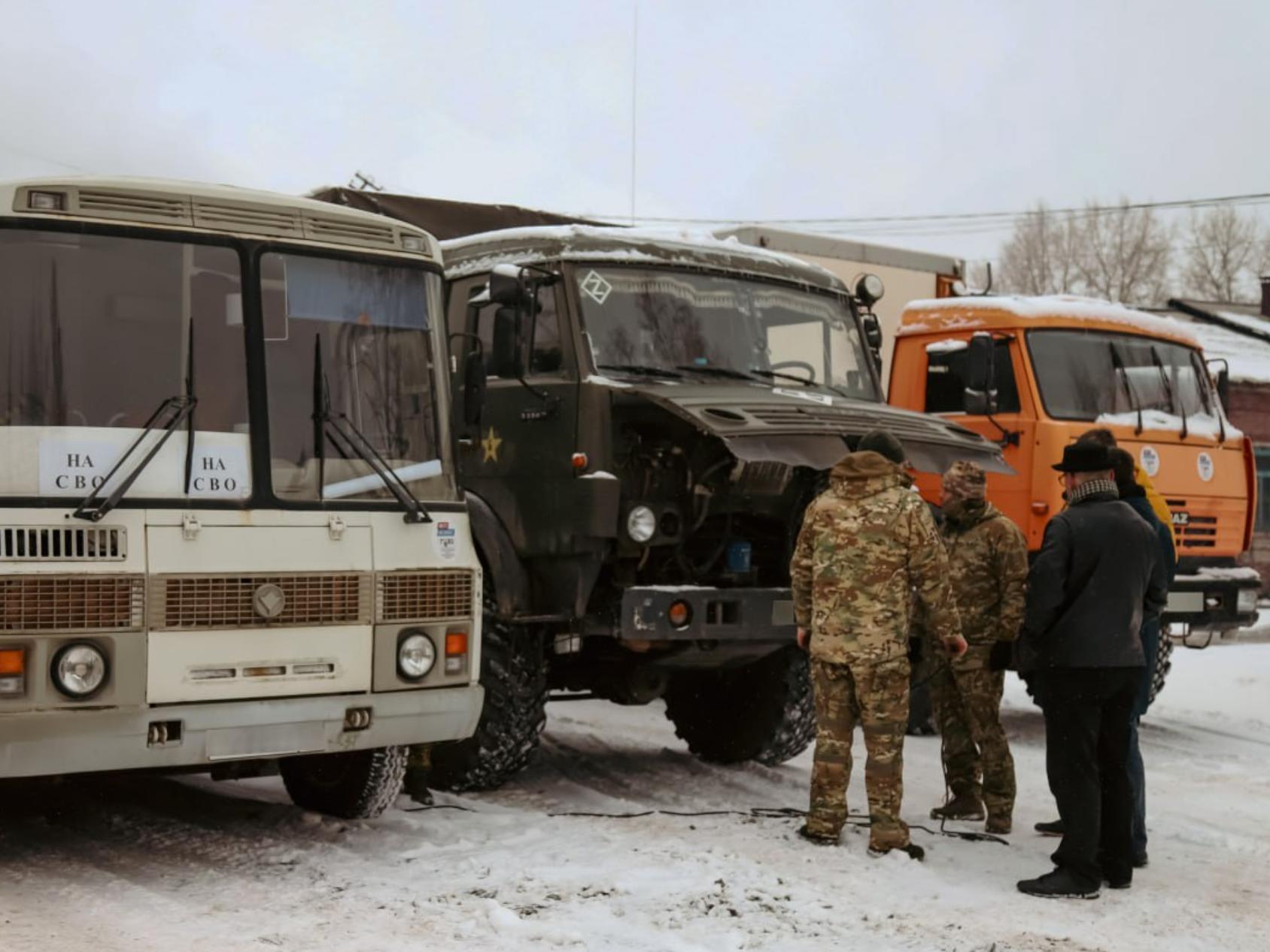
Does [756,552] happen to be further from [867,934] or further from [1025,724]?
[1025,724]

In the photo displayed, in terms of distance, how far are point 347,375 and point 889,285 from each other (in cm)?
691

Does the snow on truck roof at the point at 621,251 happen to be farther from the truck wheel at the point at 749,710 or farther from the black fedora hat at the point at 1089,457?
the black fedora hat at the point at 1089,457

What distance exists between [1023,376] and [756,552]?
3224 mm

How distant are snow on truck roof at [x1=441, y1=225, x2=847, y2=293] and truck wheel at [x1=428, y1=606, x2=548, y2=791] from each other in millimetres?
1926

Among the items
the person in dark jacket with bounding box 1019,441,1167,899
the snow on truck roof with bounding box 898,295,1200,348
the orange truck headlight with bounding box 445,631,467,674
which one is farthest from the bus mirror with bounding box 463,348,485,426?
the snow on truck roof with bounding box 898,295,1200,348

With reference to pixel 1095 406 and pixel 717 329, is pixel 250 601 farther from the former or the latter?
pixel 1095 406

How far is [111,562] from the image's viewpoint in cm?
Result: 614

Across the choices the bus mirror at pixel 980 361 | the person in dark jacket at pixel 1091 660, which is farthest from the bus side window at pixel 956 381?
the person in dark jacket at pixel 1091 660

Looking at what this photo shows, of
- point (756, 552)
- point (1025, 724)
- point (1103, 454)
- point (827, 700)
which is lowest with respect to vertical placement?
point (1025, 724)

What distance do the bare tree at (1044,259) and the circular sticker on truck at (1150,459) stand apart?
Result: 4454 centimetres

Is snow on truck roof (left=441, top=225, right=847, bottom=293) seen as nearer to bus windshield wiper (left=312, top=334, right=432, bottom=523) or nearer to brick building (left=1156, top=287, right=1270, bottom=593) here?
bus windshield wiper (left=312, top=334, right=432, bottom=523)

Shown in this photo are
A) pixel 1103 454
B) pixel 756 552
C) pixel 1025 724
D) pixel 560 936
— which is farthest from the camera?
pixel 1025 724

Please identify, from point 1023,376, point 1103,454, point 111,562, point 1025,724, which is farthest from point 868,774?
point 1025,724

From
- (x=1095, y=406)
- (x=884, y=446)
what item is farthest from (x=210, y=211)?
(x=1095, y=406)
